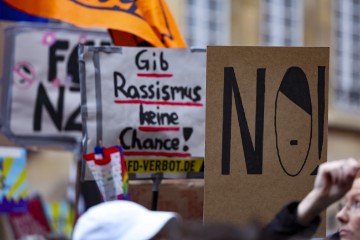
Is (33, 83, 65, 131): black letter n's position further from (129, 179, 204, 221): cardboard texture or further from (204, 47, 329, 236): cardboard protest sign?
(204, 47, 329, 236): cardboard protest sign

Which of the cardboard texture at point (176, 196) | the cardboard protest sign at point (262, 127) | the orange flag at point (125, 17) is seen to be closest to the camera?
the cardboard protest sign at point (262, 127)

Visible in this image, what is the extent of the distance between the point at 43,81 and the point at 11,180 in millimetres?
1054

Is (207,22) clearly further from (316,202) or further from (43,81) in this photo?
(316,202)

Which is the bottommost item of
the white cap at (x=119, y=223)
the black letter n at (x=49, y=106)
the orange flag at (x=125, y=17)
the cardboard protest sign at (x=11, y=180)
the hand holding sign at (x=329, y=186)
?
the cardboard protest sign at (x=11, y=180)

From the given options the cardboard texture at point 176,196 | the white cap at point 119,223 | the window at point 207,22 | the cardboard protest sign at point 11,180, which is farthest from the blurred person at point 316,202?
the window at point 207,22

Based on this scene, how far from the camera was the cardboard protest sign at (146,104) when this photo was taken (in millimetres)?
6547

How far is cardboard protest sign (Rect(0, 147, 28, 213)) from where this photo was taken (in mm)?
8977

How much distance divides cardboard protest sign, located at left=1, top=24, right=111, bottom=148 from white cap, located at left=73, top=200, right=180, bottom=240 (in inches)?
199

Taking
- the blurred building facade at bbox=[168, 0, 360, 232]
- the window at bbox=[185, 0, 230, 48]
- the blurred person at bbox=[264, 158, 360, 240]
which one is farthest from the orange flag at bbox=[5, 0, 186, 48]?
the window at bbox=[185, 0, 230, 48]

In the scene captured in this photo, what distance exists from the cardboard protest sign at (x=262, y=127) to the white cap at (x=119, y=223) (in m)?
1.05

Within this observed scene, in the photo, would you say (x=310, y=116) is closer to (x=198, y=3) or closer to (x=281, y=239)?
(x=281, y=239)

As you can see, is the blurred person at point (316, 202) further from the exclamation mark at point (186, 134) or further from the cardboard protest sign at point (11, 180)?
the cardboard protest sign at point (11, 180)

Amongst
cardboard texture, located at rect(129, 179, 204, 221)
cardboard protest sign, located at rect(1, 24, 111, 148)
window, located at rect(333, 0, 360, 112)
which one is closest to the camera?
cardboard texture, located at rect(129, 179, 204, 221)

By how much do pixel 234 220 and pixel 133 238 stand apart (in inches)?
47.0
